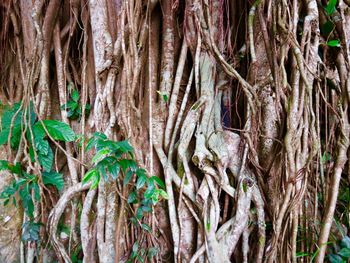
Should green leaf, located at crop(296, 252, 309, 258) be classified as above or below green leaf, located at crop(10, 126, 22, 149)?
below

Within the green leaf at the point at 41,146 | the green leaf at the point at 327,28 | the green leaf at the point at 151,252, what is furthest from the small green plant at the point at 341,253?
the green leaf at the point at 41,146

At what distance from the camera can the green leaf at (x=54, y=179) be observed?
4.45 feet

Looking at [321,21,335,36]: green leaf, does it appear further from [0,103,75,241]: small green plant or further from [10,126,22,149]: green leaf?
[10,126,22,149]: green leaf

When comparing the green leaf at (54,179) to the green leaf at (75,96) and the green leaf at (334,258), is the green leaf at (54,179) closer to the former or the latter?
the green leaf at (75,96)

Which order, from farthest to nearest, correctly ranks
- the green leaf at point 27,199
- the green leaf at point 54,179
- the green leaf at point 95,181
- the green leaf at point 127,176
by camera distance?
the green leaf at point 54,179
the green leaf at point 27,199
the green leaf at point 127,176
the green leaf at point 95,181

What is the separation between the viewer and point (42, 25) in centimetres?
155

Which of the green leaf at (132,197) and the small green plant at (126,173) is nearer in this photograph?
the small green plant at (126,173)

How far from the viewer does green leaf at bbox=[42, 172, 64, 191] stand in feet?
4.45

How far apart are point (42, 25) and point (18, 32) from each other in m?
0.25

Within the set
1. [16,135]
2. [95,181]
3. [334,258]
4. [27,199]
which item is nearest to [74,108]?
[16,135]

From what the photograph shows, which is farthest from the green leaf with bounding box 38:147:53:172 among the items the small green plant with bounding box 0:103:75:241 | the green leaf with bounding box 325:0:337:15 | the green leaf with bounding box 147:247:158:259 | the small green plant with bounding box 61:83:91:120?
the green leaf with bounding box 325:0:337:15

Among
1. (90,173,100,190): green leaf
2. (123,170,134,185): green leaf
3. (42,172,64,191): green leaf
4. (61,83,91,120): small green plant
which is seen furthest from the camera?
(61,83,91,120): small green plant

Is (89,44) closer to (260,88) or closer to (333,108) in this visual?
(260,88)

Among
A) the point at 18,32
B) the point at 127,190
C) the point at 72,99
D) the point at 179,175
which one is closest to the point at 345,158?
the point at 179,175
